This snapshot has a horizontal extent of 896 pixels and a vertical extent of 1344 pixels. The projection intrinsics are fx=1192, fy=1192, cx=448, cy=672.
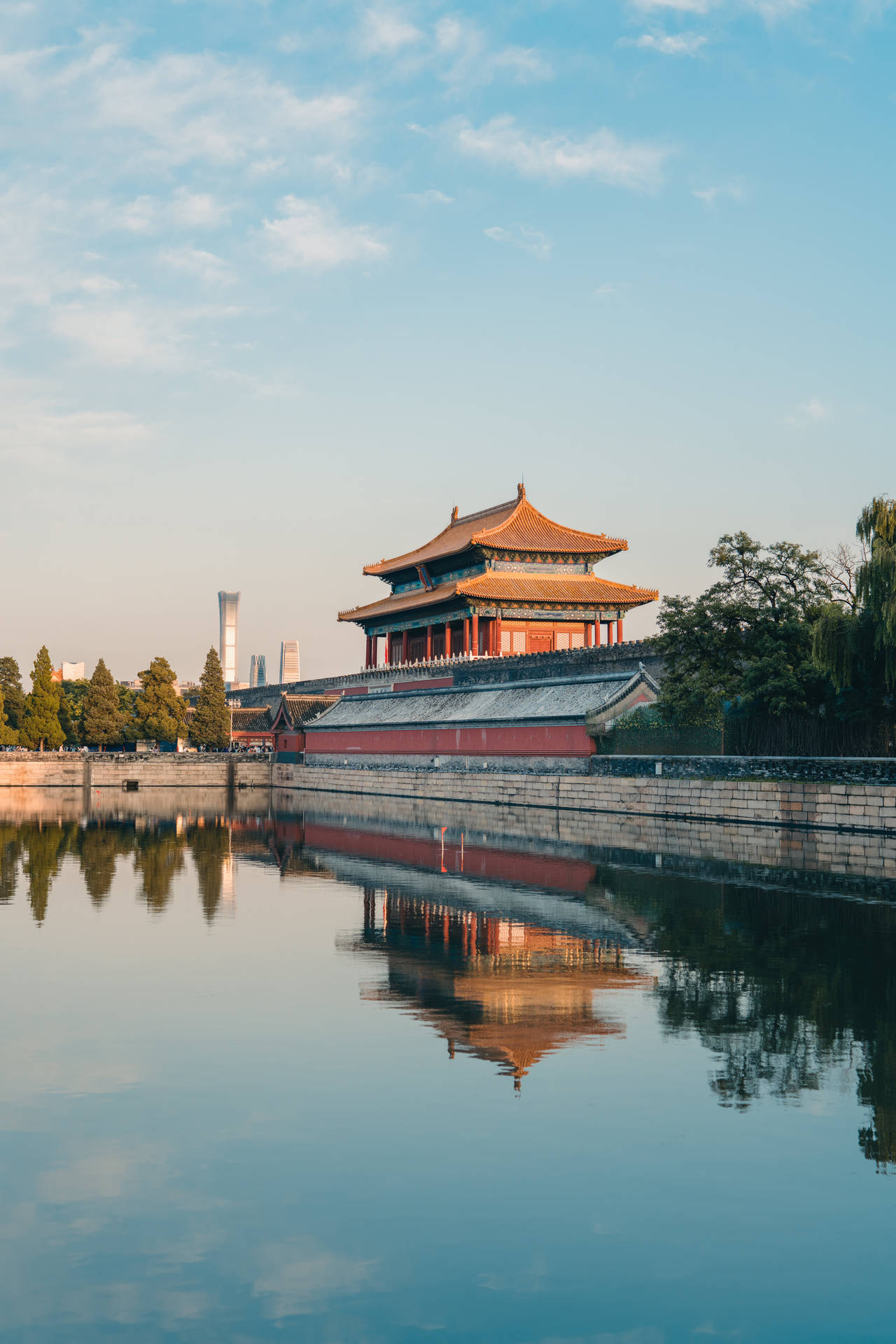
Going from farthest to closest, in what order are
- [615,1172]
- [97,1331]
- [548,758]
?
[548,758] < [615,1172] < [97,1331]

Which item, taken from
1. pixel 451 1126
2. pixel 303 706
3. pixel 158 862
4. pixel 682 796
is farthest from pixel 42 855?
pixel 303 706

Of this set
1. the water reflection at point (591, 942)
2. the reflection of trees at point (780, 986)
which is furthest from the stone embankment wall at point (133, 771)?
the reflection of trees at point (780, 986)

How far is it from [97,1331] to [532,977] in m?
8.73

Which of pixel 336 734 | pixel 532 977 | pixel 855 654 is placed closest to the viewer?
pixel 532 977

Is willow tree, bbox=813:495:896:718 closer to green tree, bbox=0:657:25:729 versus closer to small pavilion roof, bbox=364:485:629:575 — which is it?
small pavilion roof, bbox=364:485:629:575

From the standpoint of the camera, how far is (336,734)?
66.8 meters

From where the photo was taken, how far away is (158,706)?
80.1 metres

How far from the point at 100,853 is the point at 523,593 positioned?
1318 inches

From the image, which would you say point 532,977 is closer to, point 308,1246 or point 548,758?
point 308,1246

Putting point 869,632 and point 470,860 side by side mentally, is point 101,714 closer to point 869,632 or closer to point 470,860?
point 470,860

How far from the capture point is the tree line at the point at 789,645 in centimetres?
3114

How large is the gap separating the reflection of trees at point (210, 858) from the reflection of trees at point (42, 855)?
2.93m

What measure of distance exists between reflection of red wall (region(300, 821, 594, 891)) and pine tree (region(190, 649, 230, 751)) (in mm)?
43450

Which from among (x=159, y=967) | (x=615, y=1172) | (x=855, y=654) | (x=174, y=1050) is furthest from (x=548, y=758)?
(x=615, y=1172)
